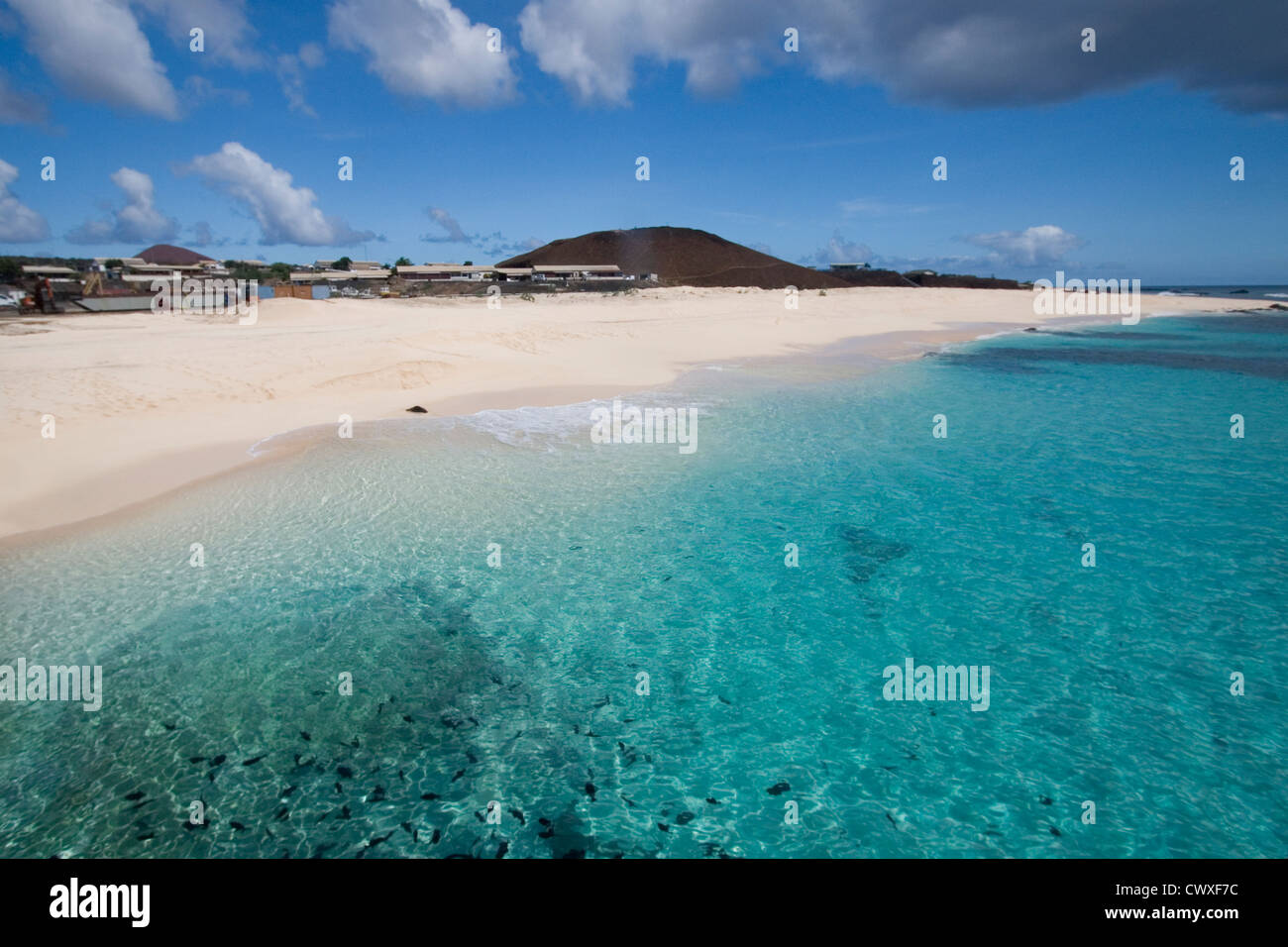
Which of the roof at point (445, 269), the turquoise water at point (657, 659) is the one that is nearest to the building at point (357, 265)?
the roof at point (445, 269)

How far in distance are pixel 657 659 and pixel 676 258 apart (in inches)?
3125

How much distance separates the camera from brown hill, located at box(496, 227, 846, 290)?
70.6 m

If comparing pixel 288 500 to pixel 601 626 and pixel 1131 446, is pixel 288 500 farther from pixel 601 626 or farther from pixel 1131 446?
pixel 1131 446

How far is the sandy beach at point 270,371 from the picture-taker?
12023mm

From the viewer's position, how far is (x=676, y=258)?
80875 mm

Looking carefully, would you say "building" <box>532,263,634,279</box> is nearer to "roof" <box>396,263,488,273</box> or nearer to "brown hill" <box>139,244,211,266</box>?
"roof" <box>396,263,488,273</box>

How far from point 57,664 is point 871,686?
8211 millimetres

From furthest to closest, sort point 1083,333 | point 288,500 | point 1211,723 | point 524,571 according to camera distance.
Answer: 1. point 1083,333
2. point 288,500
3. point 524,571
4. point 1211,723

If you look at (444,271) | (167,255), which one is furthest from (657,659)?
(167,255)

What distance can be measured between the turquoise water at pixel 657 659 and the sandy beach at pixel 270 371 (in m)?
2.34

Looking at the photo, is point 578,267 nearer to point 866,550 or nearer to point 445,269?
point 445,269

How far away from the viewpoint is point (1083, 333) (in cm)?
4478
